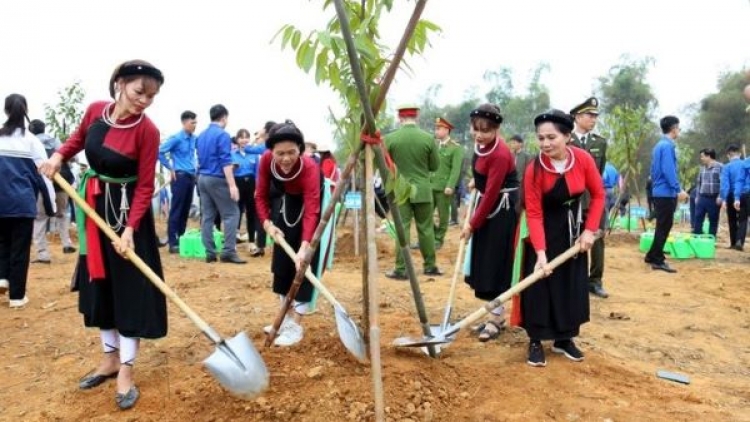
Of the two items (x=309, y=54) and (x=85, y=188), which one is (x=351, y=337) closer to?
(x=309, y=54)

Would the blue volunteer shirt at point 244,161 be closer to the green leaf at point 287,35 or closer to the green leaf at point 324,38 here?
the green leaf at point 287,35

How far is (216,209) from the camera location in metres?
8.30

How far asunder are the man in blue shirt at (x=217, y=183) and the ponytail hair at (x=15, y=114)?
101 inches

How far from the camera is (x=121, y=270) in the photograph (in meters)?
3.39

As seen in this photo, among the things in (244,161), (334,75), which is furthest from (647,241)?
(334,75)

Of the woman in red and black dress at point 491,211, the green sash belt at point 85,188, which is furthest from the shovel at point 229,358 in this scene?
the woman in red and black dress at point 491,211

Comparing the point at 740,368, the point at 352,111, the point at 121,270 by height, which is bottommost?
the point at 740,368

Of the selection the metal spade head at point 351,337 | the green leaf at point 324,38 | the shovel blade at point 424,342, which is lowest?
the shovel blade at point 424,342

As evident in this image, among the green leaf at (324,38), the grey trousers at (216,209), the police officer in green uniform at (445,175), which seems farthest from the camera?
the police officer in green uniform at (445,175)

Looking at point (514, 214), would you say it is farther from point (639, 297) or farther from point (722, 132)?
point (722, 132)

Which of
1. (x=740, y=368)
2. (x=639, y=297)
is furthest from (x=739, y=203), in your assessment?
(x=740, y=368)

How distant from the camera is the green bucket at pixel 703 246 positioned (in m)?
9.55

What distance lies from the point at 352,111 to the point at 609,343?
10.1ft

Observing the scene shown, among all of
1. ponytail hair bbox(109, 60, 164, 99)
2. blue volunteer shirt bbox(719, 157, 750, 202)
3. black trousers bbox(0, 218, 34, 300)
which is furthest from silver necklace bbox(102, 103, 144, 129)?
blue volunteer shirt bbox(719, 157, 750, 202)
